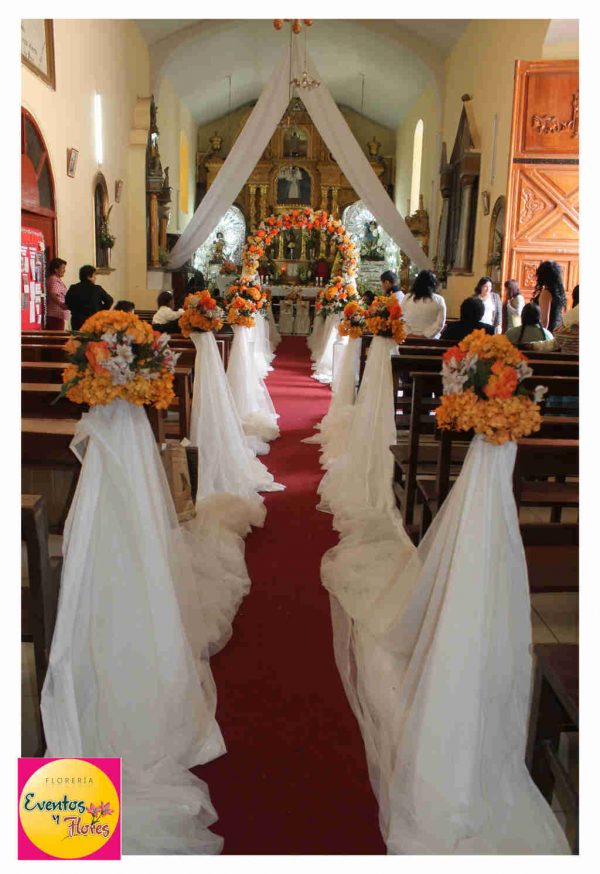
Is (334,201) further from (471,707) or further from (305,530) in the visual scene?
(471,707)

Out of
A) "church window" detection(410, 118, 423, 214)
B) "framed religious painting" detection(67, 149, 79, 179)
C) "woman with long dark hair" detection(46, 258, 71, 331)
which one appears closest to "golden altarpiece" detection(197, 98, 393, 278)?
"church window" detection(410, 118, 423, 214)

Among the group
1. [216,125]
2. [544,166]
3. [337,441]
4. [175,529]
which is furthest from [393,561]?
[216,125]

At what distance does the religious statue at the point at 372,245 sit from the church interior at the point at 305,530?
829cm

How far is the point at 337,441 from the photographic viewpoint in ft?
20.3

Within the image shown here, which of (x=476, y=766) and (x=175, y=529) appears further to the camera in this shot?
(x=175, y=529)

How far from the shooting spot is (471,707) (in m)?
2.12

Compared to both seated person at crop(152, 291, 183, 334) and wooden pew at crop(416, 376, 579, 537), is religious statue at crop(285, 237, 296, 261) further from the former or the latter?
wooden pew at crop(416, 376, 579, 537)

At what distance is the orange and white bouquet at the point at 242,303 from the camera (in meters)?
7.86

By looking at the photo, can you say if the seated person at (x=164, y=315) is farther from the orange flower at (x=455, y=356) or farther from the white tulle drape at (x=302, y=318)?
the white tulle drape at (x=302, y=318)

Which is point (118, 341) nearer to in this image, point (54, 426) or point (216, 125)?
point (54, 426)

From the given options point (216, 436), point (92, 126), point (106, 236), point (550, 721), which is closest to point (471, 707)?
point (550, 721)

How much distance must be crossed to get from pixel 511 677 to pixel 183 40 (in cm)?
1361

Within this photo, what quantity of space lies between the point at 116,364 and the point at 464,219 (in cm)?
999

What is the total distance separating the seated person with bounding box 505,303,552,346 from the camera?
5.24 meters
